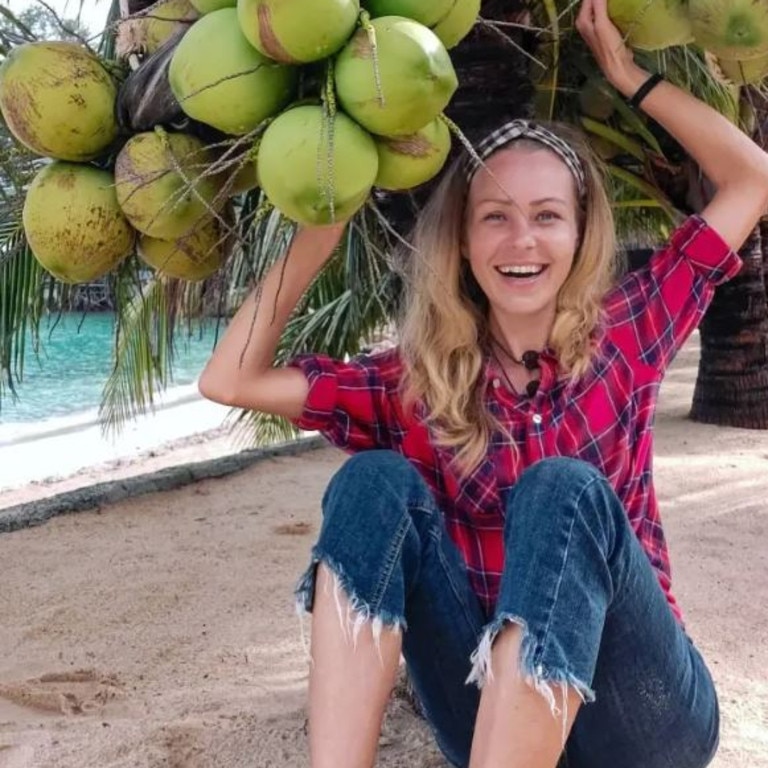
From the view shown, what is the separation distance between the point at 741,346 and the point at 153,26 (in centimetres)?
476

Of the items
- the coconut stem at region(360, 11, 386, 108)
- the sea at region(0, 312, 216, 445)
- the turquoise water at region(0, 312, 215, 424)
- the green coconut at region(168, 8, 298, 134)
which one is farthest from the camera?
the turquoise water at region(0, 312, 215, 424)

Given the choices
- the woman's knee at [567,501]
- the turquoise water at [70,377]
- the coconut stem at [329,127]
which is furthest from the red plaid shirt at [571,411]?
the turquoise water at [70,377]

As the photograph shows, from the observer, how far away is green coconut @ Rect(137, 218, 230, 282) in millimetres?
1440

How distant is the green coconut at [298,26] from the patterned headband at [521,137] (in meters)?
0.77

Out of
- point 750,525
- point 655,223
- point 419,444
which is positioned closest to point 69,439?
point 655,223

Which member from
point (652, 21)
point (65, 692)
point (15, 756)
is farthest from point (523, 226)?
point (65, 692)

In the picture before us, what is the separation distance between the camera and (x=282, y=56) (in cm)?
109

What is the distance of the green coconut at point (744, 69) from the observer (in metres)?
1.52

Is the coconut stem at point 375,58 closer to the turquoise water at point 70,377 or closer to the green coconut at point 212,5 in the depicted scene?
the green coconut at point 212,5

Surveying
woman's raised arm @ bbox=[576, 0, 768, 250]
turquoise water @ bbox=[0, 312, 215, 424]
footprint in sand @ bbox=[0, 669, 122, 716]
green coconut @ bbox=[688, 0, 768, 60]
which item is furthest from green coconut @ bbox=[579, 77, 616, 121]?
turquoise water @ bbox=[0, 312, 215, 424]

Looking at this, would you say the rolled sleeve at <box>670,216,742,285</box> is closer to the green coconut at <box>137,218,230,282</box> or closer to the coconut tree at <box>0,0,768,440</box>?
the coconut tree at <box>0,0,768,440</box>

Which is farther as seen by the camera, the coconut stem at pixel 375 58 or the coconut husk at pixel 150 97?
the coconut husk at pixel 150 97

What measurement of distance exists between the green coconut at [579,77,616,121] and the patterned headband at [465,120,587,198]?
6.7 inches

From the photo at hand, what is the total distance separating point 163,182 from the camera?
1329mm
